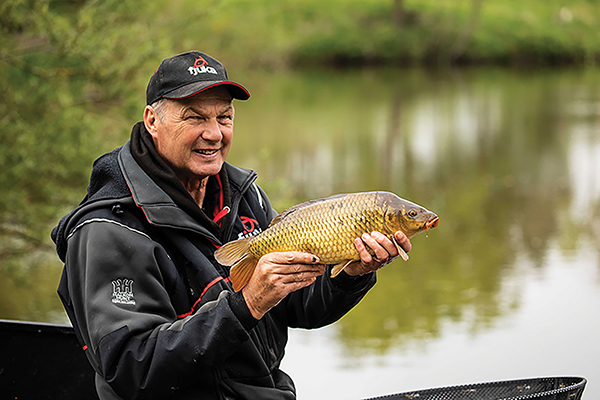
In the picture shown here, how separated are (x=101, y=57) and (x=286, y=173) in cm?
790

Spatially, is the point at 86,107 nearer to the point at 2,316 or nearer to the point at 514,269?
the point at 2,316

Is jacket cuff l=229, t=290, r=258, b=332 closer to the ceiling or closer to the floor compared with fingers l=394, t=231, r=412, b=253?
closer to the floor

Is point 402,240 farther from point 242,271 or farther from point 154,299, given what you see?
point 154,299

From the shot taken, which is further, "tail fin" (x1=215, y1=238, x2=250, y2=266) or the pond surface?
the pond surface

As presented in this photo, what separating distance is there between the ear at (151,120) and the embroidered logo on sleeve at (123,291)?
54 cm

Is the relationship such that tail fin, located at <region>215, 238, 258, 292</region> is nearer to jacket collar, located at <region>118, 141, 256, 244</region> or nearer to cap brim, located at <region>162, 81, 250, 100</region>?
jacket collar, located at <region>118, 141, 256, 244</region>

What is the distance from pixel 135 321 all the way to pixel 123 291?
0.10 m

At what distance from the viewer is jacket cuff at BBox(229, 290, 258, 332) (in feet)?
6.39

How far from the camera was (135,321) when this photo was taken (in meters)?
1.91

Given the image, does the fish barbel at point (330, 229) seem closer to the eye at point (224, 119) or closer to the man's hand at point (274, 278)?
the man's hand at point (274, 278)

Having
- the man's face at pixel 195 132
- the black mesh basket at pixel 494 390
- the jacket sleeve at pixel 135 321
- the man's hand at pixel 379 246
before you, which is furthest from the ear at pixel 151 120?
the black mesh basket at pixel 494 390

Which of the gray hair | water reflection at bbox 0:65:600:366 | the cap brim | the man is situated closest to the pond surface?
water reflection at bbox 0:65:600:366

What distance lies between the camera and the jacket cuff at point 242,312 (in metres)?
1.95

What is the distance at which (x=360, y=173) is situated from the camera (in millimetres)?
13367
